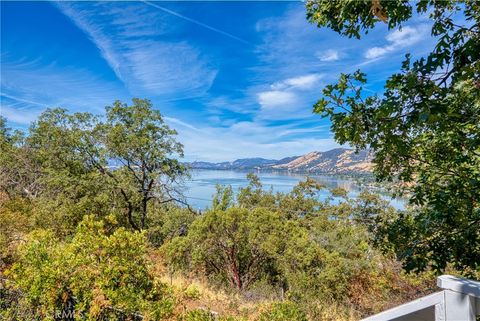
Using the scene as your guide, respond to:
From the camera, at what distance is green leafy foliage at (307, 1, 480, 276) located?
85.0 inches

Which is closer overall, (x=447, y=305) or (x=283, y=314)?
(x=447, y=305)

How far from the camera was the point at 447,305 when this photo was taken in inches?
55.7

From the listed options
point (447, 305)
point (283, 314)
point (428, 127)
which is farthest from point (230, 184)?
point (447, 305)

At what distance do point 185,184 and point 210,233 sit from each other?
3557mm

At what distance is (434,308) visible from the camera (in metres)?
1.47

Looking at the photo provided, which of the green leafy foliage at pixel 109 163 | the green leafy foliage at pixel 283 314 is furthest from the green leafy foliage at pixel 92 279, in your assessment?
the green leafy foliage at pixel 109 163

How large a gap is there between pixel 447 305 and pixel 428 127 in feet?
7.08

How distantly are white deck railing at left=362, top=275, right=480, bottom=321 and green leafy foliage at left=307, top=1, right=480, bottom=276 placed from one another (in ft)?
3.13

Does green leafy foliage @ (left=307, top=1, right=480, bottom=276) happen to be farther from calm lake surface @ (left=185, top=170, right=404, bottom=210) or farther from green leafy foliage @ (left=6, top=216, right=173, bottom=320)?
green leafy foliage @ (left=6, top=216, right=173, bottom=320)

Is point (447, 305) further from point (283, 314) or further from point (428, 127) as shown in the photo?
point (283, 314)

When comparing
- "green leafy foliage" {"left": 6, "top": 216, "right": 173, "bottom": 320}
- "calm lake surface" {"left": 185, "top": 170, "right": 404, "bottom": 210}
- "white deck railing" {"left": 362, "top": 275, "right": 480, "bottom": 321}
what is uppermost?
"calm lake surface" {"left": 185, "top": 170, "right": 404, "bottom": 210}

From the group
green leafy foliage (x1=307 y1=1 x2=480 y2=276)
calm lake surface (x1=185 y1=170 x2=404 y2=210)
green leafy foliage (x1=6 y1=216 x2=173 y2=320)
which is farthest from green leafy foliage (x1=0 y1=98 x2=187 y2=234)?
green leafy foliage (x1=307 y1=1 x2=480 y2=276)

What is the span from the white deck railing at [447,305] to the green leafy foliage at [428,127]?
3.13ft

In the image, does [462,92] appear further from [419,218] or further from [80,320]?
[80,320]
